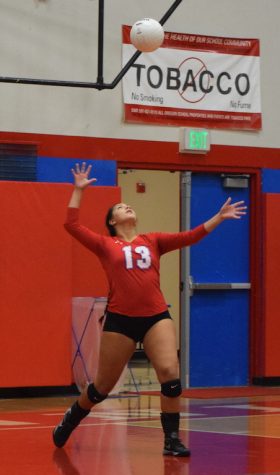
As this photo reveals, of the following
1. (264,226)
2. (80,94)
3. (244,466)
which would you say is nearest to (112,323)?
(244,466)

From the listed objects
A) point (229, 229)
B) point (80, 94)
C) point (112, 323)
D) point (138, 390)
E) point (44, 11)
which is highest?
point (44, 11)

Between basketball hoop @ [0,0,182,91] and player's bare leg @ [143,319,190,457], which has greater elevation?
basketball hoop @ [0,0,182,91]

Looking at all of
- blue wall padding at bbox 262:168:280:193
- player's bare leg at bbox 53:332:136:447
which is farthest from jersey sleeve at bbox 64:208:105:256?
blue wall padding at bbox 262:168:280:193

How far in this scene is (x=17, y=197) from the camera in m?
13.6

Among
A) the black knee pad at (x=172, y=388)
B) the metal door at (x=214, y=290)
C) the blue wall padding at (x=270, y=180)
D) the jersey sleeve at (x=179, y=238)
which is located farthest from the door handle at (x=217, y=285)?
the black knee pad at (x=172, y=388)

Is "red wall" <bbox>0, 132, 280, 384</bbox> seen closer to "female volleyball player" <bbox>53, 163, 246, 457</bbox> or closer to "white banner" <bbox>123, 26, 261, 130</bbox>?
"white banner" <bbox>123, 26, 261, 130</bbox>

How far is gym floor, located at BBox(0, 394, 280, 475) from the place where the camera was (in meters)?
7.93

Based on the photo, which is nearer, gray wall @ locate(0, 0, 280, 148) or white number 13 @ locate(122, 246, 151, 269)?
white number 13 @ locate(122, 246, 151, 269)

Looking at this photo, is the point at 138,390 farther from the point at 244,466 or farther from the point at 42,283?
the point at 244,466

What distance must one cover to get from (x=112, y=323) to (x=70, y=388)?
18.5 feet

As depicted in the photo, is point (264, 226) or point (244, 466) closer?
point (244, 466)

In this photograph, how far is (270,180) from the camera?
15906 mm

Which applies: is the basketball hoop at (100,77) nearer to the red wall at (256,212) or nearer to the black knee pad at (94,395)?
the red wall at (256,212)

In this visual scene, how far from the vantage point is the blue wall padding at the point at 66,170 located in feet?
46.5
